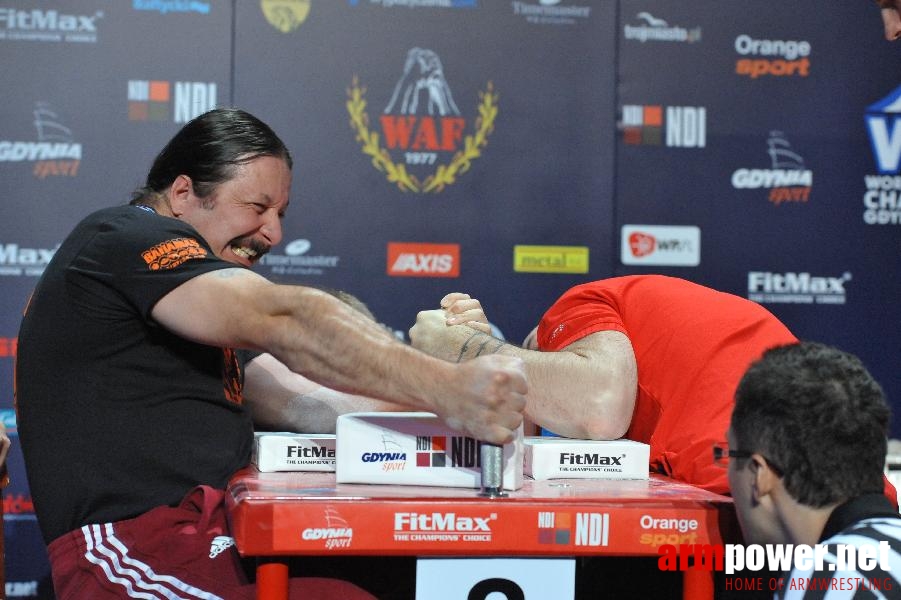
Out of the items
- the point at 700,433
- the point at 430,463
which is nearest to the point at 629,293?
the point at 700,433

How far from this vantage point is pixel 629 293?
2.25 meters

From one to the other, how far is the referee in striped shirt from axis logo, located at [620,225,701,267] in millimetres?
2974

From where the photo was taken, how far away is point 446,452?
1635 mm

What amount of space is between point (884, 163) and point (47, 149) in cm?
358

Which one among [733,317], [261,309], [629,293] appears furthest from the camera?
[629,293]

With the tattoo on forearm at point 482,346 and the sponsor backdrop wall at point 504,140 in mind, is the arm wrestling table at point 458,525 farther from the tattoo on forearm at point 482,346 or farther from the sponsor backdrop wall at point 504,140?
the sponsor backdrop wall at point 504,140

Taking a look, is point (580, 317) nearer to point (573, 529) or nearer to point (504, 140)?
point (573, 529)

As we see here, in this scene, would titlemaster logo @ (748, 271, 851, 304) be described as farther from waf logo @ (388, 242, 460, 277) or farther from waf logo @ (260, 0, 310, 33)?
waf logo @ (260, 0, 310, 33)

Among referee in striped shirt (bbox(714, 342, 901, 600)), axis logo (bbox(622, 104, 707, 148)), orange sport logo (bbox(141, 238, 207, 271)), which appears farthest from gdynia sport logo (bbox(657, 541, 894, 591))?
axis logo (bbox(622, 104, 707, 148))

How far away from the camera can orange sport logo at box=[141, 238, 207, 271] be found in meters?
1.71

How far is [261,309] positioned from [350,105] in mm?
2936

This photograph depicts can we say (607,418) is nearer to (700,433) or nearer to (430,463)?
(700,433)

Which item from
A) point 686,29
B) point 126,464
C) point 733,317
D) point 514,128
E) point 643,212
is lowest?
point 126,464

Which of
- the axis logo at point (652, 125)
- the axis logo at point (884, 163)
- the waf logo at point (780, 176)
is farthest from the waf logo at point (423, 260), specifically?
the axis logo at point (884, 163)
